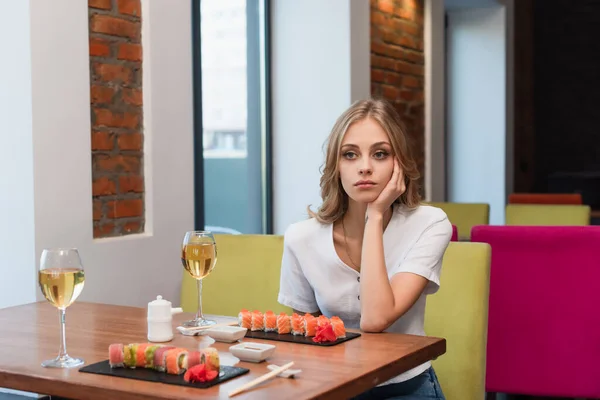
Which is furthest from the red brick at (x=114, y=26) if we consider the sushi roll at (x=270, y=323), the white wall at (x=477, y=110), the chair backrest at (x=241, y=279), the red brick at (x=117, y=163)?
the white wall at (x=477, y=110)

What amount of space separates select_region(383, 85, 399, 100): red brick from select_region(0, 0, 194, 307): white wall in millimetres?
1855

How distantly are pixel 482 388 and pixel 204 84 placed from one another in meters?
1.94

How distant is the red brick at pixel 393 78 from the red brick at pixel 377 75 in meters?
0.07

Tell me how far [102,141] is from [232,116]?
1183mm

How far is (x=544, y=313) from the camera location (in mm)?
2611

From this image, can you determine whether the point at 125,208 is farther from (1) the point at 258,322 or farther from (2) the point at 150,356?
(2) the point at 150,356

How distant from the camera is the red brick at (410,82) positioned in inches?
188

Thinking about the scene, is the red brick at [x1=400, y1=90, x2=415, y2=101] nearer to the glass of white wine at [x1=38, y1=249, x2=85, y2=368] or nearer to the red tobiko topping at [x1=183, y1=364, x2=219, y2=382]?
the glass of white wine at [x1=38, y1=249, x2=85, y2=368]

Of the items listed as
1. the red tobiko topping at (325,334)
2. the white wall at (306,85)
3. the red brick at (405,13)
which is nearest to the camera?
the red tobiko topping at (325,334)

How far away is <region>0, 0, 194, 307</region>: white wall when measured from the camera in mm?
2268

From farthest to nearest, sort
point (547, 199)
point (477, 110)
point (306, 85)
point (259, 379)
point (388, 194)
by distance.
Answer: point (477, 110)
point (547, 199)
point (306, 85)
point (388, 194)
point (259, 379)

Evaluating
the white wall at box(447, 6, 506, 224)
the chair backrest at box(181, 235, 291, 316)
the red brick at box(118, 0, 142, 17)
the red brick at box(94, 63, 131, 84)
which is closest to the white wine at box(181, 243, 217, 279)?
the chair backrest at box(181, 235, 291, 316)

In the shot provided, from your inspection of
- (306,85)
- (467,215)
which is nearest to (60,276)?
(306,85)

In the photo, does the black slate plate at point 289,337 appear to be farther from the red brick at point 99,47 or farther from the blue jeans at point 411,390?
the red brick at point 99,47
